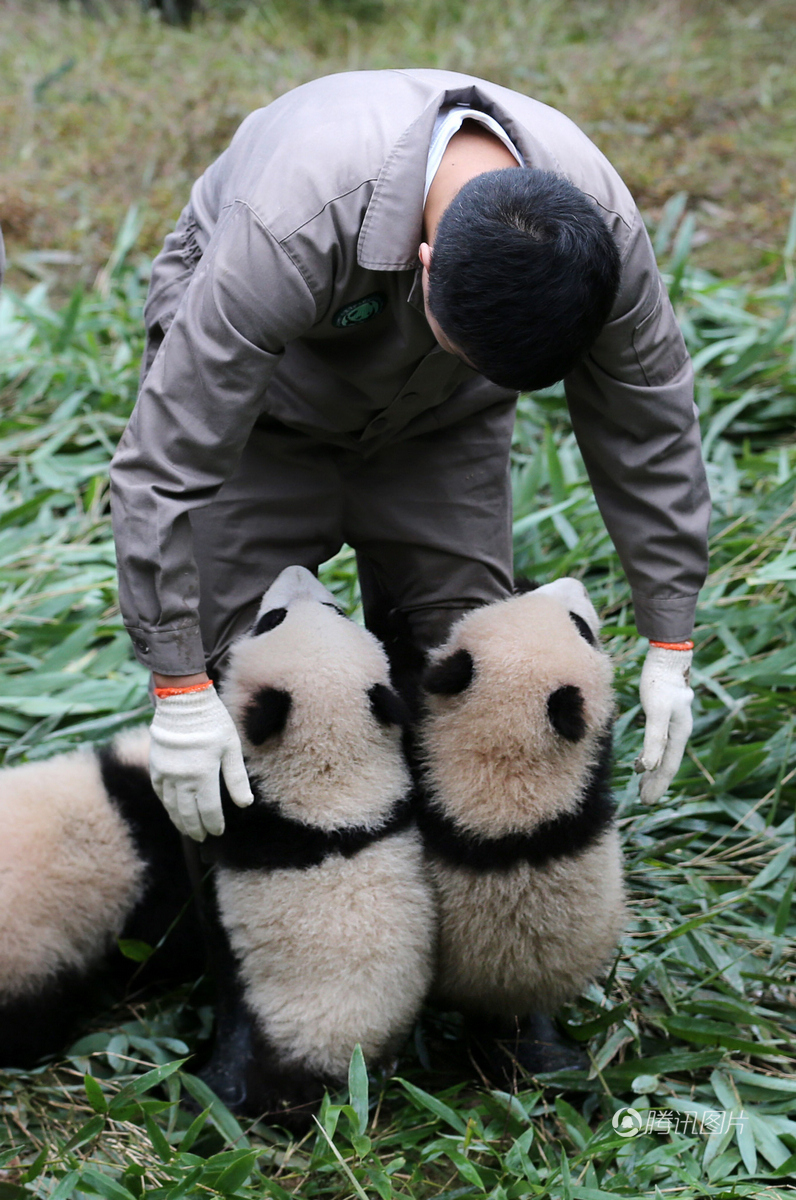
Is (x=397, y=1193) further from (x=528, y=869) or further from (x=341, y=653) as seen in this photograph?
(x=341, y=653)

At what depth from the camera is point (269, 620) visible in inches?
98.9

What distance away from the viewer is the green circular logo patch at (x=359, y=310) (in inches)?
86.1

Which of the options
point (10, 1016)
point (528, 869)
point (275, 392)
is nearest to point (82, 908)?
point (10, 1016)

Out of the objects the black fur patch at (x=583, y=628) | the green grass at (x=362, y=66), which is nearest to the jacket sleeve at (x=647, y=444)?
the black fur patch at (x=583, y=628)

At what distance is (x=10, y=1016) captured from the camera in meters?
2.53

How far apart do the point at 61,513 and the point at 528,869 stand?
2.84 meters

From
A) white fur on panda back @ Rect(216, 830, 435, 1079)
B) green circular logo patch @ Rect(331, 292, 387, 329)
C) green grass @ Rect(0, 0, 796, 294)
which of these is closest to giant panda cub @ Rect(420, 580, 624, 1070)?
white fur on panda back @ Rect(216, 830, 435, 1079)

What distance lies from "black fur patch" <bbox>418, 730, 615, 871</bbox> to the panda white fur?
813 millimetres

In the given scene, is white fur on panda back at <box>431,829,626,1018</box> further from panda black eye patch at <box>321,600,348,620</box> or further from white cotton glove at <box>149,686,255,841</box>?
panda black eye patch at <box>321,600,348,620</box>

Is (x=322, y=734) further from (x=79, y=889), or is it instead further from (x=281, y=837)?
(x=79, y=889)

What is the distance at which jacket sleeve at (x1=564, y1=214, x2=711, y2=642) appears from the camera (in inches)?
87.3

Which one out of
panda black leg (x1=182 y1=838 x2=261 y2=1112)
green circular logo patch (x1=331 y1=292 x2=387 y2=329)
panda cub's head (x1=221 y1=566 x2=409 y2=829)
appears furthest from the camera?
panda black leg (x1=182 y1=838 x2=261 y2=1112)

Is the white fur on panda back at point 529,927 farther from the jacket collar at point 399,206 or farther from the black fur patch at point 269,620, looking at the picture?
the jacket collar at point 399,206

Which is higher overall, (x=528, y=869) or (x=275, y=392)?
(x=275, y=392)
